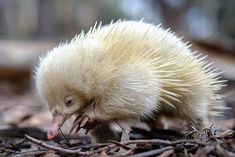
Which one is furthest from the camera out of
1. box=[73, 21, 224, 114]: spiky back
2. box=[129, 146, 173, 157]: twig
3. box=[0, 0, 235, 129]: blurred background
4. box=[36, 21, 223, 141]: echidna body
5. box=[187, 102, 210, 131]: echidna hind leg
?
box=[0, 0, 235, 129]: blurred background

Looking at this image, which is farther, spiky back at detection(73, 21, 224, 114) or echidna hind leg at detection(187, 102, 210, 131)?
echidna hind leg at detection(187, 102, 210, 131)

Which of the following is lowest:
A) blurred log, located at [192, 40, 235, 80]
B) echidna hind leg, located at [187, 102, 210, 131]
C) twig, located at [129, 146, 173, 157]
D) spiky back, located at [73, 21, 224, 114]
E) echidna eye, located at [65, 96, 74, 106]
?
twig, located at [129, 146, 173, 157]

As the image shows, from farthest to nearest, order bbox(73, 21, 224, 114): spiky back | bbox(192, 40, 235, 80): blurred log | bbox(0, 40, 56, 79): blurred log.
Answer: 1. bbox(0, 40, 56, 79): blurred log
2. bbox(192, 40, 235, 80): blurred log
3. bbox(73, 21, 224, 114): spiky back

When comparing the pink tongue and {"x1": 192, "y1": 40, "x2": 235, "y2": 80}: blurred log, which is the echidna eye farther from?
{"x1": 192, "y1": 40, "x2": 235, "y2": 80}: blurred log

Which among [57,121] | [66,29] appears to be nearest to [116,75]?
[57,121]

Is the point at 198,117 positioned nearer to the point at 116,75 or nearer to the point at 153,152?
the point at 116,75

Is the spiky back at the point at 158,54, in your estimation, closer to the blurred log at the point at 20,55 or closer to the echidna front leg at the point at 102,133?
the echidna front leg at the point at 102,133

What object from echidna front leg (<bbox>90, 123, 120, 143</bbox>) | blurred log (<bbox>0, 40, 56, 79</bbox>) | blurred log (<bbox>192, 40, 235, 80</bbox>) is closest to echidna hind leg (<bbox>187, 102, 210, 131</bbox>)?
echidna front leg (<bbox>90, 123, 120, 143</bbox>)

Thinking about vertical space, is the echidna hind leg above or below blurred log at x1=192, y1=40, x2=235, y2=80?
below
